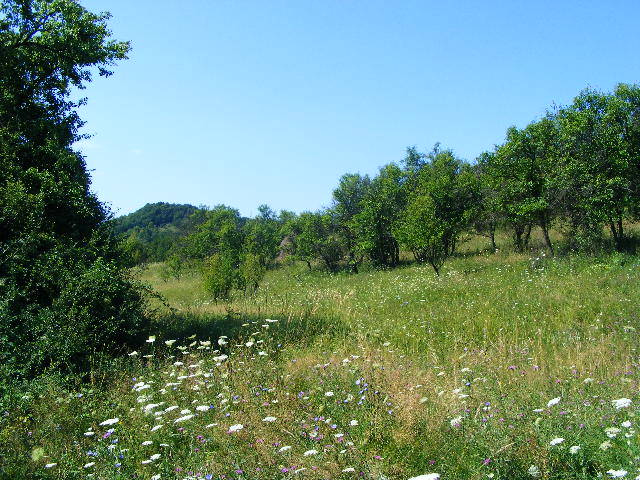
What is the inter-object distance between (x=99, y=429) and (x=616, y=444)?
204 inches

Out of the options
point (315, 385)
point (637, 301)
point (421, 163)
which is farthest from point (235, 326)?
point (421, 163)

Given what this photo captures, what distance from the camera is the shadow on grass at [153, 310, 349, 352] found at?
371 inches

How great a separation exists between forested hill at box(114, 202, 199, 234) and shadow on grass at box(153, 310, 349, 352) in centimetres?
12222

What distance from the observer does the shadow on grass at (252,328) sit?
941 cm

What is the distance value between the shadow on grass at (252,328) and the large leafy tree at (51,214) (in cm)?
119

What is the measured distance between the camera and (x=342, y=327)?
10.2 m

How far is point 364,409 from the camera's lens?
4582mm

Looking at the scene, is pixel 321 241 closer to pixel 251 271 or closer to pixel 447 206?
pixel 447 206

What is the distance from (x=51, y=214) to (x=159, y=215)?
439ft

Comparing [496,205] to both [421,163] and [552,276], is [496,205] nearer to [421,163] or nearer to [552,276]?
[552,276]

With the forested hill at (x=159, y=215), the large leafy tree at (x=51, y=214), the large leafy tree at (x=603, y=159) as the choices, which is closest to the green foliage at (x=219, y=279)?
the large leafy tree at (x=51, y=214)

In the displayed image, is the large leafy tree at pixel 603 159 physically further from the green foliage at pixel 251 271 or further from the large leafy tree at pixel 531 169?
the green foliage at pixel 251 271

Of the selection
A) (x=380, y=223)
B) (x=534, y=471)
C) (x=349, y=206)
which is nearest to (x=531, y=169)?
(x=380, y=223)

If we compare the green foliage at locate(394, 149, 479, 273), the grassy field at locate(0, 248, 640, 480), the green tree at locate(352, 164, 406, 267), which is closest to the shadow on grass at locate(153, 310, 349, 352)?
the grassy field at locate(0, 248, 640, 480)
